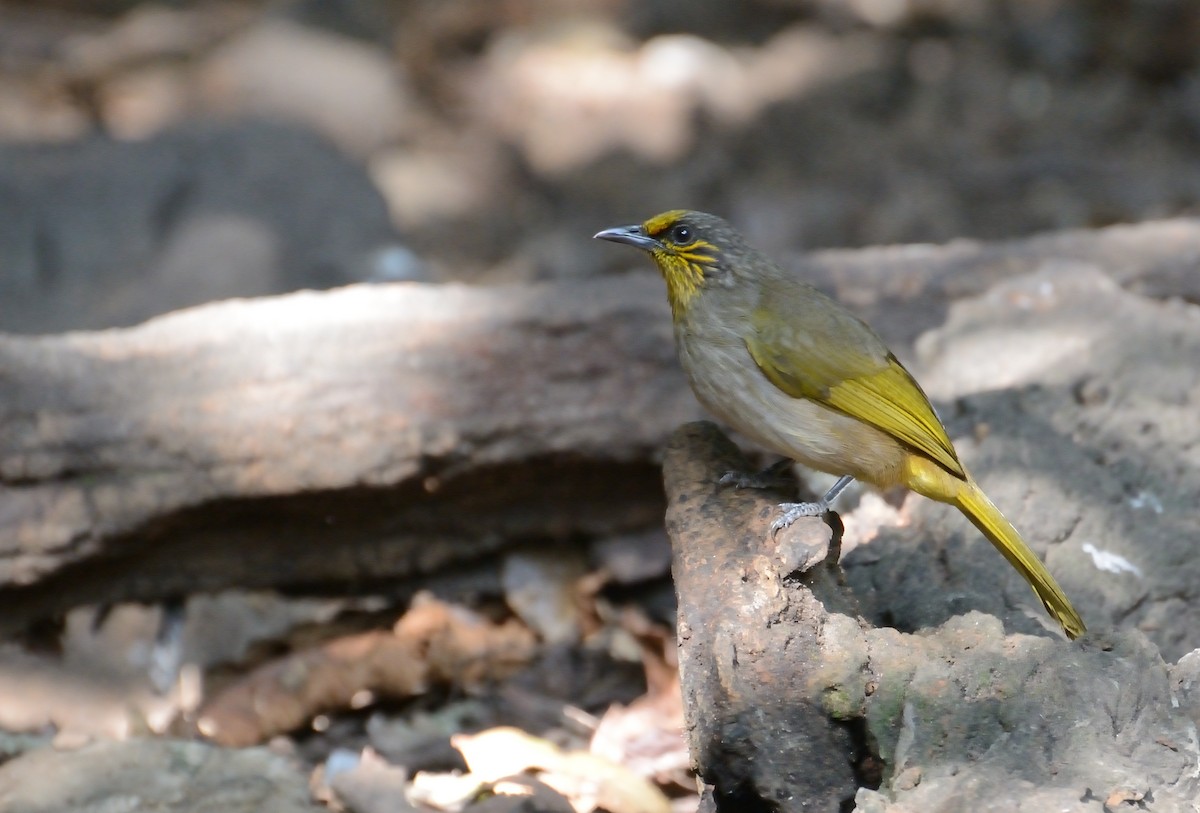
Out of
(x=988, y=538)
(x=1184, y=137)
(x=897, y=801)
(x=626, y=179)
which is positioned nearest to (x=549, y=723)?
(x=988, y=538)

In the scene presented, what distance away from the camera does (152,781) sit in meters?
3.03

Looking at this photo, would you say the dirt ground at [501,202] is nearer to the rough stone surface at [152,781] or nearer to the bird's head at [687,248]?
the rough stone surface at [152,781]

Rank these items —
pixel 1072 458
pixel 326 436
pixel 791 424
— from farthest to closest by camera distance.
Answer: pixel 326 436, pixel 1072 458, pixel 791 424

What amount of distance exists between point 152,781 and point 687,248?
215cm

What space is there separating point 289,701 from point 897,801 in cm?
222

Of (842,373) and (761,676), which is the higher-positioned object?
(842,373)

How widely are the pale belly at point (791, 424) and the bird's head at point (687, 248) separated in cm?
32

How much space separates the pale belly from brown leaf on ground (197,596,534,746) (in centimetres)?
130

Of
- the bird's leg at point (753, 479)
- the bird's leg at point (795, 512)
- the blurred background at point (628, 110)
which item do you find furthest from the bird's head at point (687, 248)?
the blurred background at point (628, 110)

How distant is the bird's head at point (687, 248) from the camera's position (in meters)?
3.81

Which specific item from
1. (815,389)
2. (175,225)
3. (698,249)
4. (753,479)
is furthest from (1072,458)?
(175,225)

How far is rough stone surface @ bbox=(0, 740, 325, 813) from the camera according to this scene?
294 cm

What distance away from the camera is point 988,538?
328 cm

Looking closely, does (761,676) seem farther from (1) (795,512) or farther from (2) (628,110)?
(2) (628,110)
